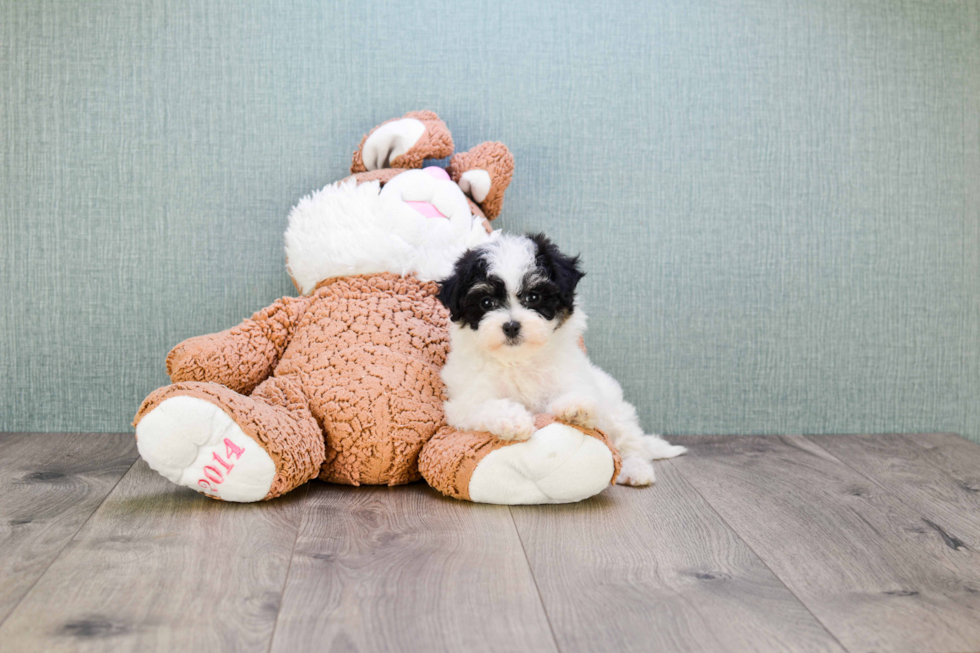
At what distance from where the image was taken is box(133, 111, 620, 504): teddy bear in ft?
5.01

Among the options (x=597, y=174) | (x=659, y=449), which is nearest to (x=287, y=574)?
(x=659, y=449)

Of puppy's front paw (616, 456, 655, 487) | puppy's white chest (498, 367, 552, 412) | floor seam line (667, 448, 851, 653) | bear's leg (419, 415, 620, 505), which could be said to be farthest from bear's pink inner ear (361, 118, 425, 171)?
floor seam line (667, 448, 851, 653)

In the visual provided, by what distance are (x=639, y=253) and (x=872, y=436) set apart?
2.99 ft

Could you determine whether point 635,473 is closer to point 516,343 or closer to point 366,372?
point 516,343

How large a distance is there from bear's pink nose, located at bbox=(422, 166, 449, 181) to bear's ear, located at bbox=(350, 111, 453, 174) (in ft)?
0.14

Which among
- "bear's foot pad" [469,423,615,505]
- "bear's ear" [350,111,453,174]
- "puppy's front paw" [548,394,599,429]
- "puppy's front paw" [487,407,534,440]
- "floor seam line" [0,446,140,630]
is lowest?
"floor seam line" [0,446,140,630]

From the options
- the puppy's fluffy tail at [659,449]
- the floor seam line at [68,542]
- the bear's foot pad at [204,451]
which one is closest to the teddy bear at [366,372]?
the bear's foot pad at [204,451]

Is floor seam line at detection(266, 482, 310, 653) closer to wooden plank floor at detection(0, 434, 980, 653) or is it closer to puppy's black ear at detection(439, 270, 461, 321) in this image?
wooden plank floor at detection(0, 434, 980, 653)

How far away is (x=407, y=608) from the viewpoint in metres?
1.15

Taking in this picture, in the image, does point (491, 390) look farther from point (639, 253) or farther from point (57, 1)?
point (57, 1)

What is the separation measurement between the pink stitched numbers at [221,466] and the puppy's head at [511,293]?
0.52 m

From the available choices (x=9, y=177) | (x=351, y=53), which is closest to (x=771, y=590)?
(x=351, y=53)

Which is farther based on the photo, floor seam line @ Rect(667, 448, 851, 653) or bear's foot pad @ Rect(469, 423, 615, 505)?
bear's foot pad @ Rect(469, 423, 615, 505)

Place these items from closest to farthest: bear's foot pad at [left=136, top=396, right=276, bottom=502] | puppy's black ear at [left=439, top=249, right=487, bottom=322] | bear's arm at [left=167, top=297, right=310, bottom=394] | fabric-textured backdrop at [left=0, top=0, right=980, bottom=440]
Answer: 1. bear's foot pad at [left=136, top=396, right=276, bottom=502]
2. puppy's black ear at [left=439, top=249, right=487, bottom=322]
3. bear's arm at [left=167, top=297, right=310, bottom=394]
4. fabric-textured backdrop at [left=0, top=0, right=980, bottom=440]
